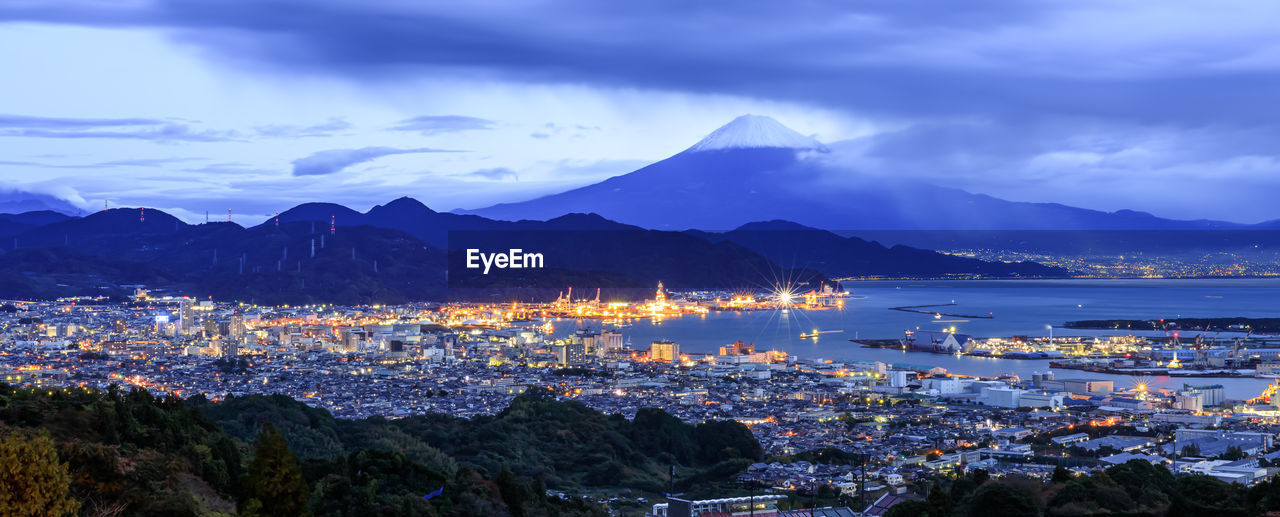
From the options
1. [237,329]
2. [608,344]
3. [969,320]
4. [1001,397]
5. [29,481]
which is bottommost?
[1001,397]

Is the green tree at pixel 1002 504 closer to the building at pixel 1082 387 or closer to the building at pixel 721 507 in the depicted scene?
the building at pixel 721 507

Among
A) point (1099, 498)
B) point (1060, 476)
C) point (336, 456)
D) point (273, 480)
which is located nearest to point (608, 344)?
point (336, 456)

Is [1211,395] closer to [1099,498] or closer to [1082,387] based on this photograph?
[1082,387]

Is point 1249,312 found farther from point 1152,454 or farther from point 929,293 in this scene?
point 1152,454

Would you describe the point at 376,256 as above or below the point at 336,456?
above

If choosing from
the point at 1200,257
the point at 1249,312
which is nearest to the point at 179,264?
the point at 1249,312

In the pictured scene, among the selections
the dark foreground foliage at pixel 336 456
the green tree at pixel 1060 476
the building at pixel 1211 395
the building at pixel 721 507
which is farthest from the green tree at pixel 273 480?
the building at pixel 1211 395

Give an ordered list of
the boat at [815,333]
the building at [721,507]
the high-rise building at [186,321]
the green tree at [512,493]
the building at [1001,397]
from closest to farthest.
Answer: the green tree at [512,493] → the building at [721,507] → the building at [1001,397] → the high-rise building at [186,321] → the boat at [815,333]
